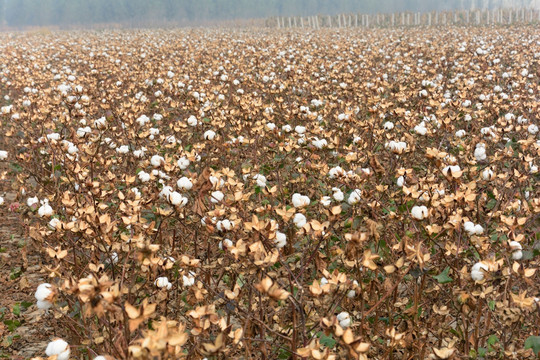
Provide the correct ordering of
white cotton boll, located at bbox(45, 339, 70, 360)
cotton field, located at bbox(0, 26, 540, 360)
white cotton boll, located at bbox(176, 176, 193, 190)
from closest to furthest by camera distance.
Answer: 1. white cotton boll, located at bbox(45, 339, 70, 360)
2. cotton field, located at bbox(0, 26, 540, 360)
3. white cotton boll, located at bbox(176, 176, 193, 190)

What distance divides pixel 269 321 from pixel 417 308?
863mm

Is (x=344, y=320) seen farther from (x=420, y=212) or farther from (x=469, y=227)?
(x=469, y=227)

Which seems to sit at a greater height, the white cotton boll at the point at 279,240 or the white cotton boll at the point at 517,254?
the white cotton boll at the point at 279,240

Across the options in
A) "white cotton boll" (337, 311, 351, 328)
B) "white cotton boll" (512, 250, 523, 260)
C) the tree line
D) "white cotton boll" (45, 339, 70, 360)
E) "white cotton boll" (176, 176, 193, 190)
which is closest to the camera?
"white cotton boll" (45, 339, 70, 360)

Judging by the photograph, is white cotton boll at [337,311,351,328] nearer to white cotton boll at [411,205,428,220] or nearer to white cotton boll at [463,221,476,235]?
white cotton boll at [411,205,428,220]

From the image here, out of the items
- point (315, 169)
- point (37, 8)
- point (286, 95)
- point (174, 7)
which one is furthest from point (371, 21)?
point (37, 8)

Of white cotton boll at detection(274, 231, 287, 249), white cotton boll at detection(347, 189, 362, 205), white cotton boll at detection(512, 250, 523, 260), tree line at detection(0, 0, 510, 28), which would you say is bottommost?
white cotton boll at detection(512, 250, 523, 260)

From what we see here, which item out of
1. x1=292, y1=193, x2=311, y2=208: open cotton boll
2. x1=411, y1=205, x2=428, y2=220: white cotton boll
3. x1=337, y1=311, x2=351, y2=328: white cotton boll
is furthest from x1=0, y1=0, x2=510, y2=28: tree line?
x1=337, y1=311, x2=351, y2=328: white cotton boll

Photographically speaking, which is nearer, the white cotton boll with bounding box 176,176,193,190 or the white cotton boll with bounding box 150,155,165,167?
the white cotton boll with bounding box 176,176,193,190

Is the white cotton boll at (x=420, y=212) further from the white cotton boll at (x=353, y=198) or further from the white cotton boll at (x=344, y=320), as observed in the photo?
the white cotton boll at (x=344, y=320)

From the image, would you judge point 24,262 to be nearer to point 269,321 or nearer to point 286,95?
point 269,321

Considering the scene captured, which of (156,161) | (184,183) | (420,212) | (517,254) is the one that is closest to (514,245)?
(517,254)

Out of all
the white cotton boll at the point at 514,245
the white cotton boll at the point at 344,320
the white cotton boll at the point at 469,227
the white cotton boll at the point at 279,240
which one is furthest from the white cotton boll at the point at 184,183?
the white cotton boll at the point at 514,245

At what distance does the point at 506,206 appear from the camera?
3262 millimetres
